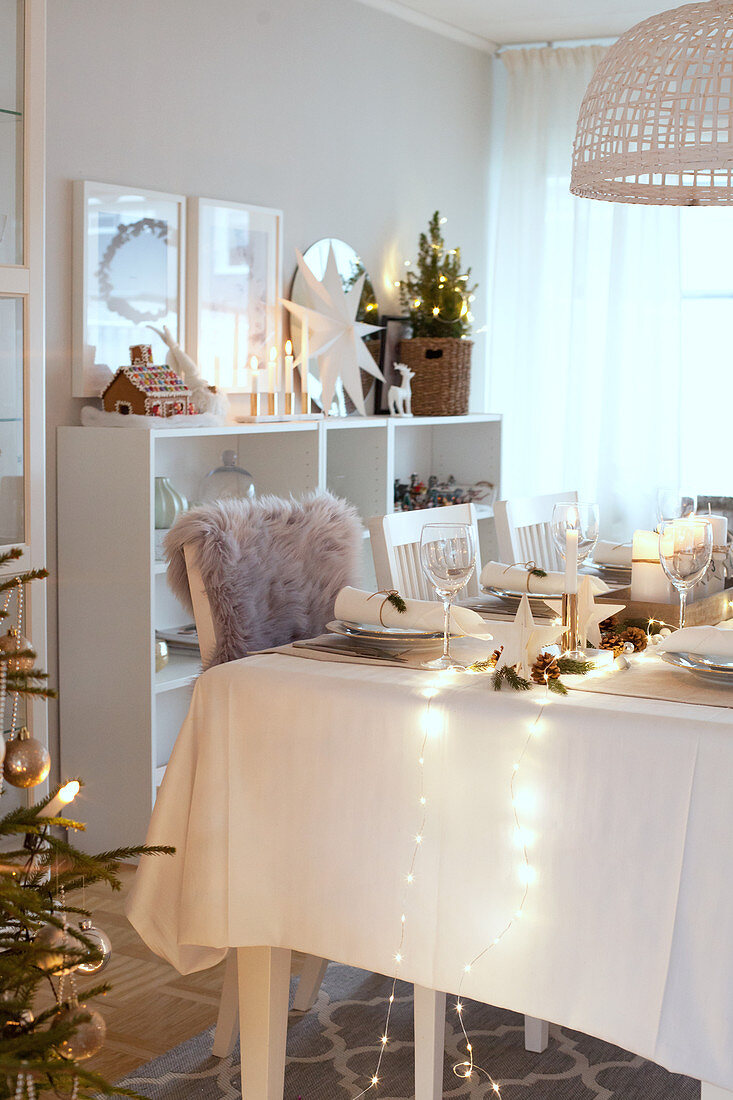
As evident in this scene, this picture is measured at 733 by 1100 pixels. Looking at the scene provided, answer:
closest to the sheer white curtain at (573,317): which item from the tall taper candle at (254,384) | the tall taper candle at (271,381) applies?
the tall taper candle at (271,381)

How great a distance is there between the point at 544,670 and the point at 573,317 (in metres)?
3.48

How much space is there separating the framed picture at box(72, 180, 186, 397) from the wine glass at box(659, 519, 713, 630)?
181cm

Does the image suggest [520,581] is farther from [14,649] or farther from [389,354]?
[389,354]

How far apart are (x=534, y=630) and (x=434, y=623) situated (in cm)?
22

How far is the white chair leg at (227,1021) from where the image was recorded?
216 centimetres

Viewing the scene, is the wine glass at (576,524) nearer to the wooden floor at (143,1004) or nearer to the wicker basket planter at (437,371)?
the wooden floor at (143,1004)

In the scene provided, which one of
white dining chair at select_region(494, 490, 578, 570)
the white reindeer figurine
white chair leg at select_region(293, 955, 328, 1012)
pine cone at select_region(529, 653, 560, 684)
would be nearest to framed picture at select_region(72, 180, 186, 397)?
the white reindeer figurine

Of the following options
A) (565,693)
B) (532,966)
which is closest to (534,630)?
(565,693)

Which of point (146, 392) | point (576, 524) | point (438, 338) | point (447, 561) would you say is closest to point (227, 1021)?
point (447, 561)

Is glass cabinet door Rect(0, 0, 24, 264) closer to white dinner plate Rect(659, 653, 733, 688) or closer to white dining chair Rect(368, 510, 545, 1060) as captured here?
white dining chair Rect(368, 510, 545, 1060)

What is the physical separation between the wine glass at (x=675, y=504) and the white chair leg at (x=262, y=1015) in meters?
1.18

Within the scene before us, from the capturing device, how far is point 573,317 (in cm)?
496

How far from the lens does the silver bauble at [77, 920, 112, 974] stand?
1.31 metres

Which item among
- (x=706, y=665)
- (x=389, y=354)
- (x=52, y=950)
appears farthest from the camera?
(x=389, y=354)
